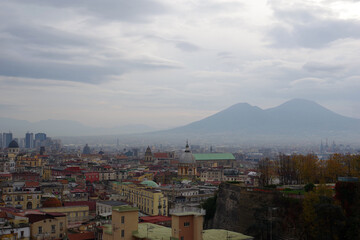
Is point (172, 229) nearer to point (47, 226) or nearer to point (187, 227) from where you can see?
point (187, 227)

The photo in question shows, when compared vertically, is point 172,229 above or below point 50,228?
above

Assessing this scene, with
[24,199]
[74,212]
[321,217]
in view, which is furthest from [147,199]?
[321,217]

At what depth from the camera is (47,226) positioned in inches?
1156

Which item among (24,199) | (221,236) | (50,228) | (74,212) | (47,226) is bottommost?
(74,212)

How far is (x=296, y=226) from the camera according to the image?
28.1m

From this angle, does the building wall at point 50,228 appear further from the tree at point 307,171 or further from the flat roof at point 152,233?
the tree at point 307,171

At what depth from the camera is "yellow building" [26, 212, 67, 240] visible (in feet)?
93.5

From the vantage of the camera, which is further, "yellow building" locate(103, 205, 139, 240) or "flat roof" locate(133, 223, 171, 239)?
"yellow building" locate(103, 205, 139, 240)

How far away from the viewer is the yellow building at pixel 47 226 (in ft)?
93.5

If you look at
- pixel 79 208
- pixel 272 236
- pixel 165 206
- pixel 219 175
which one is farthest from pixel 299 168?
pixel 219 175

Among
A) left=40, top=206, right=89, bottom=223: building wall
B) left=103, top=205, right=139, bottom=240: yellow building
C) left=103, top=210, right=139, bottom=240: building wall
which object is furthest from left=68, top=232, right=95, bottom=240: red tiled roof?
left=40, top=206, right=89, bottom=223: building wall

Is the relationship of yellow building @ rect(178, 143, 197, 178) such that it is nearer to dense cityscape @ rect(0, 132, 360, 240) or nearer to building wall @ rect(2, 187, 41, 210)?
dense cityscape @ rect(0, 132, 360, 240)

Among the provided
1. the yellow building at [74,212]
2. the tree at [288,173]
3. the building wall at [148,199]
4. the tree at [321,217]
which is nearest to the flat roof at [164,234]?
the tree at [321,217]

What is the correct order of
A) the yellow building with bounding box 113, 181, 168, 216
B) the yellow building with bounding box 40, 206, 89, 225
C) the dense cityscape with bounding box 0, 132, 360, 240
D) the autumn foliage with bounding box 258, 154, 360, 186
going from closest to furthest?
the dense cityscape with bounding box 0, 132, 360, 240
the yellow building with bounding box 40, 206, 89, 225
the autumn foliage with bounding box 258, 154, 360, 186
the yellow building with bounding box 113, 181, 168, 216
